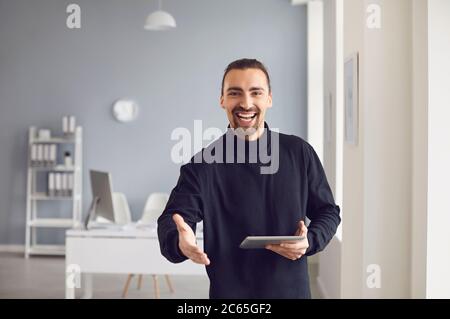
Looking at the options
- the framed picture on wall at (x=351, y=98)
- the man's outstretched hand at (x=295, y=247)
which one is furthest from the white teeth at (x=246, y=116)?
the framed picture on wall at (x=351, y=98)

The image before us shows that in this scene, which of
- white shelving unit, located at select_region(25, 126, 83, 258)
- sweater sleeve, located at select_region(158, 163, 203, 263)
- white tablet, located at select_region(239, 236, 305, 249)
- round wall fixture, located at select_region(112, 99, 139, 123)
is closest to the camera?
white tablet, located at select_region(239, 236, 305, 249)

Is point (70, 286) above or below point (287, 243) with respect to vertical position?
below

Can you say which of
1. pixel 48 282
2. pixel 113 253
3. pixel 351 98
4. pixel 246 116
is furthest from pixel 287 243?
pixel 48 282

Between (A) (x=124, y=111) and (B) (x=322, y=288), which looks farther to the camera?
(B) (x=322, y=288)

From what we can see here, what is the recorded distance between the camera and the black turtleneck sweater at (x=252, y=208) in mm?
1697

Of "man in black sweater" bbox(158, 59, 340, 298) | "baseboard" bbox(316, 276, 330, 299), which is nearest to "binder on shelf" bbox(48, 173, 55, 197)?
"baseboard" bbox(316, 276, 330, 299)

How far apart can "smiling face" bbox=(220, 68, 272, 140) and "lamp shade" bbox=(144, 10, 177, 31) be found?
633 millimetres

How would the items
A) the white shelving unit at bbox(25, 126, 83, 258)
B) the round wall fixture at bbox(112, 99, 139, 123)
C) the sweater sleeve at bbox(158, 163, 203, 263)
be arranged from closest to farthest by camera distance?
the sweater sleeve at bbox(158, 163, 203, 263) → the round wall fixture at bbox(112, 99, 139, 123) → the white shelving unit at bbox(25, 126, 83, 258)

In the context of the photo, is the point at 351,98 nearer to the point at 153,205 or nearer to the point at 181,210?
the point at 181,210

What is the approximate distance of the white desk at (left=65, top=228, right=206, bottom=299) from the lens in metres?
3.74

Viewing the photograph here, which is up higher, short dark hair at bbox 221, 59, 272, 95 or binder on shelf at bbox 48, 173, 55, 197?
short dark hair at bbox 221, 59, 272, 95

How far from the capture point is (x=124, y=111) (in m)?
3.50

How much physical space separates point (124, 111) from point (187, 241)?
6.59ft

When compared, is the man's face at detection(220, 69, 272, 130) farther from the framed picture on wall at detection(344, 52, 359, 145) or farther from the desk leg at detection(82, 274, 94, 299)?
the desk leg at detection(82, 274, 94, 299)
